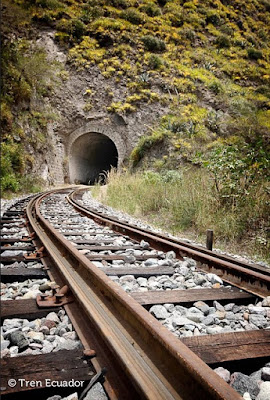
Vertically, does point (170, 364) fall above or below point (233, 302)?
above

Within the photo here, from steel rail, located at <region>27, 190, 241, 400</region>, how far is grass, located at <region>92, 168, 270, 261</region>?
289 cm

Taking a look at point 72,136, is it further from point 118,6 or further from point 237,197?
point 237,197

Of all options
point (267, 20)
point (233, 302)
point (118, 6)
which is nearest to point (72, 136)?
point (118, 6)

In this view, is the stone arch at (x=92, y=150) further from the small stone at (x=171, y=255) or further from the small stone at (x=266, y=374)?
the small stone at (x=266, y=374)

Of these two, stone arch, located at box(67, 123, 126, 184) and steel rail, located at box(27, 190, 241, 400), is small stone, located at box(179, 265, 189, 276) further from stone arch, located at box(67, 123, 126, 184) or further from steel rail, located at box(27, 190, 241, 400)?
stone arch, located at box(67, 123, 126, 184)

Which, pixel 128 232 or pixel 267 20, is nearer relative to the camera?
pixel 128 232

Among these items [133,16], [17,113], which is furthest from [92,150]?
[133,16]

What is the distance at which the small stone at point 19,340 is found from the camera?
1440 mm

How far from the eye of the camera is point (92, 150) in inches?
1083

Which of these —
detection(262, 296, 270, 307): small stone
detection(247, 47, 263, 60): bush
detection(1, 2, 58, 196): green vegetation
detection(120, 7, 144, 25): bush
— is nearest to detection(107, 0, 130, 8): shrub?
detection(120, 7, 144, 25): bush

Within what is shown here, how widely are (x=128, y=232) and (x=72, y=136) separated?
68.9ft

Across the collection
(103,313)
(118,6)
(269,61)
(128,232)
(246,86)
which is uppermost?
(118,6)

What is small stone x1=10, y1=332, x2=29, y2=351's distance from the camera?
1.44 metres

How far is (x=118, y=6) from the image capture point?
1093 inches
